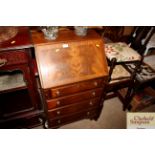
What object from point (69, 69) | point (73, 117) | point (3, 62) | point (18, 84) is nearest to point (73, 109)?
point (73, 117)

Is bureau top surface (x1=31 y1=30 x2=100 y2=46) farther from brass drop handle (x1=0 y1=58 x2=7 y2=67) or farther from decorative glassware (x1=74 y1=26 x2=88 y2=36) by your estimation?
brass drop handle (x1=0 y1=58 x2=7 y2=67)

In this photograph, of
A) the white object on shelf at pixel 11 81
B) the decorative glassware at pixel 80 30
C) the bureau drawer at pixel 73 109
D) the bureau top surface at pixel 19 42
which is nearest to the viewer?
the bureau top surface at pixel 19 42

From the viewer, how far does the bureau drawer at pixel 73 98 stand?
160cm

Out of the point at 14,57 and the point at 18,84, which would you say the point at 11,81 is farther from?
the point at 14,57

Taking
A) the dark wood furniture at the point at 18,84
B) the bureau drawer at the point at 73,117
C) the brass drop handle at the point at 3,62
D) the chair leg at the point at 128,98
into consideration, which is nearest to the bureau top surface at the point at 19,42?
the dark wood furniture at the point at 18,84

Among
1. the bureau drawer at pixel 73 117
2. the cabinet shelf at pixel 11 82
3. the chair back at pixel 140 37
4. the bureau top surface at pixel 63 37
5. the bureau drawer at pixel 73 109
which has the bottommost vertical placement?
the bureau drawer at pixel 73 117

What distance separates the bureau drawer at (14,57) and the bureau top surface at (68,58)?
0.12m

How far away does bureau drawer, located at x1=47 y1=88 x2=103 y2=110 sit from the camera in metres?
1.60

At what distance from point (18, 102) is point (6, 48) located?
824 millimetres

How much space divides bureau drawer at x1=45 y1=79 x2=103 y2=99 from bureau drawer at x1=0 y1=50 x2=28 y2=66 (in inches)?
14.4

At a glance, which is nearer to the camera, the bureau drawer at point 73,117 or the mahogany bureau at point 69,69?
the mahogany bureau at point 69,69

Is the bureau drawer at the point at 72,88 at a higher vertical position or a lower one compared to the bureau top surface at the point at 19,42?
lower

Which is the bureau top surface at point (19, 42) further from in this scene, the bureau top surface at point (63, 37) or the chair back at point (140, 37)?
the chair back at point (140, 37)

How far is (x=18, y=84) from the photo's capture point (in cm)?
158
